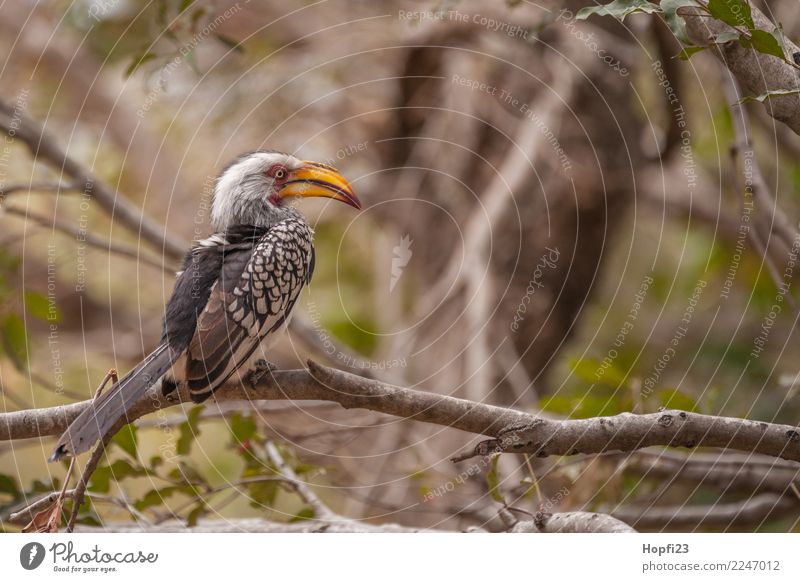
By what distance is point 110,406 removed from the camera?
1484 millimetres

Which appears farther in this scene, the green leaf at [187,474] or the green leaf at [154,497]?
the green leaf at [187,474]

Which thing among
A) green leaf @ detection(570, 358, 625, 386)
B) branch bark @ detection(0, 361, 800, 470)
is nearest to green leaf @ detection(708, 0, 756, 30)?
branch bark @ detection(0, 361, 800, 470)

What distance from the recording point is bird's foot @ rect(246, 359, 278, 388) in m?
1.67

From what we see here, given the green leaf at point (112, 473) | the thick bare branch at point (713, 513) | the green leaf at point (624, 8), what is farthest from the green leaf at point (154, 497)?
the green leaf at point (624, 8)

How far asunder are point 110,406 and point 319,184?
61 centimetres

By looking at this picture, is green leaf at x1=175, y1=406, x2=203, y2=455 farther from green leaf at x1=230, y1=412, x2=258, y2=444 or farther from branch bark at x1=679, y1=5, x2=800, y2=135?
branch bark at x1=679, y1=5, x2=800, y2=135

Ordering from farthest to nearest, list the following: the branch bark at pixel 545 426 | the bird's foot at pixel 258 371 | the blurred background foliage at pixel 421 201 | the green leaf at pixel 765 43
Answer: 1. the blurred background foliage at pixel 421 201
2. the bird's foot at pixel 258 371
3. the branch bark at pixel 545 426
4. the green leaf at pixel 765 43

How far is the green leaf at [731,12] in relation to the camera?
1.31 metres

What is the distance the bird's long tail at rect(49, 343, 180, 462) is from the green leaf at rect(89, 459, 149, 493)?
242 mm

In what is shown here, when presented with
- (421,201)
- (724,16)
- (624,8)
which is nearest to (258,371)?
(624,8)

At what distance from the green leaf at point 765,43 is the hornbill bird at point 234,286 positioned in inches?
29.3

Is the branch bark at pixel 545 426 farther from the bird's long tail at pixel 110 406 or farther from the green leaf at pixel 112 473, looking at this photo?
the green leaf at pixel 112 473

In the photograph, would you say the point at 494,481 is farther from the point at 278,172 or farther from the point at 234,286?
the point at 278,172
